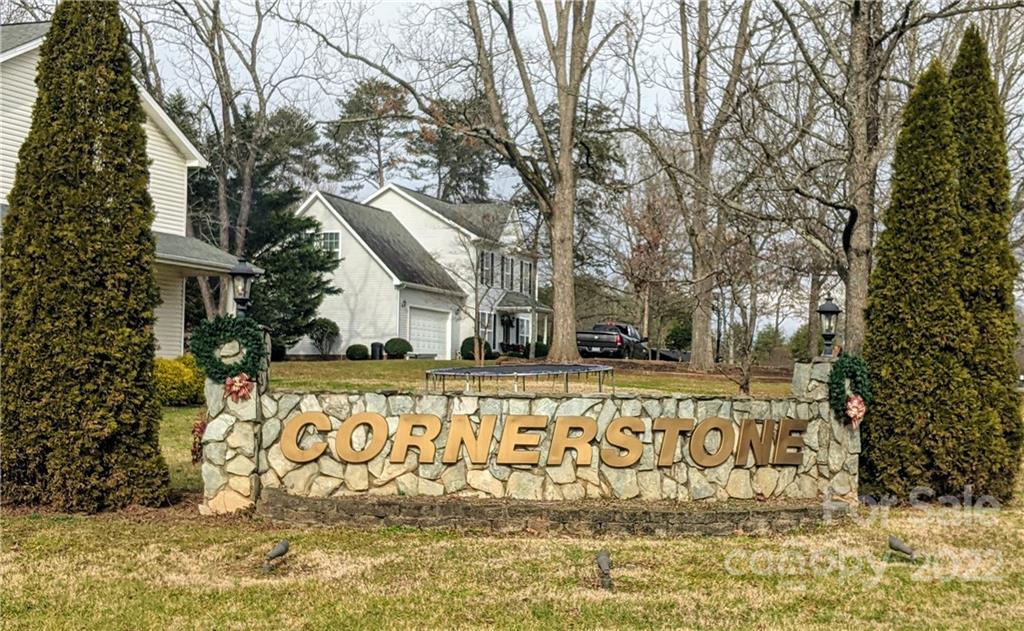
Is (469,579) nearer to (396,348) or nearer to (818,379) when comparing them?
(818,379)

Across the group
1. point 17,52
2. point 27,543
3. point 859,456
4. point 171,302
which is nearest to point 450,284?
point 171,302

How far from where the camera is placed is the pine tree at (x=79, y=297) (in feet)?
25.8

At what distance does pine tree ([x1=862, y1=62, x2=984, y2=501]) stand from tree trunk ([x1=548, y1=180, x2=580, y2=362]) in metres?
12.6

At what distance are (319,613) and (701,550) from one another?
10.2ft

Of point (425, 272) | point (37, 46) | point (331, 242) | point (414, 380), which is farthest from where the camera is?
point (425, 272)

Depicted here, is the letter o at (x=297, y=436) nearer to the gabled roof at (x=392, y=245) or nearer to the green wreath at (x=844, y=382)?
the green wreath at (x=844, y=382)

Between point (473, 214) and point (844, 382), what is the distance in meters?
→ 29.4

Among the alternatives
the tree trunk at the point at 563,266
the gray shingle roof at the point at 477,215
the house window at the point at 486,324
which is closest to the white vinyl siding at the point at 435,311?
the house window at the point at 486,324

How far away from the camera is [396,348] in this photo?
96.1 ft

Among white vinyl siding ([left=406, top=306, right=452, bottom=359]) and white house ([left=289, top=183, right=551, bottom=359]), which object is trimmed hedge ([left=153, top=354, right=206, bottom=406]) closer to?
white house ([left=289, top=183, right=551, bottom=359])

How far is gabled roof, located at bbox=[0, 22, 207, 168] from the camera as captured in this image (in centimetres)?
1600

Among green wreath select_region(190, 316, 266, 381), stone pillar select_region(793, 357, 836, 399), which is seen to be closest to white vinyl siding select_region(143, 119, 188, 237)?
green wreath select_region(190, 316, 266, 381)

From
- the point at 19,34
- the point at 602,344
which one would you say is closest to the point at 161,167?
the point at 19,34

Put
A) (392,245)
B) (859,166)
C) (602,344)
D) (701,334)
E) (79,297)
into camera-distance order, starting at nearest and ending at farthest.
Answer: (79,297), (859,166), (701,334), (602,344), (392,245)
